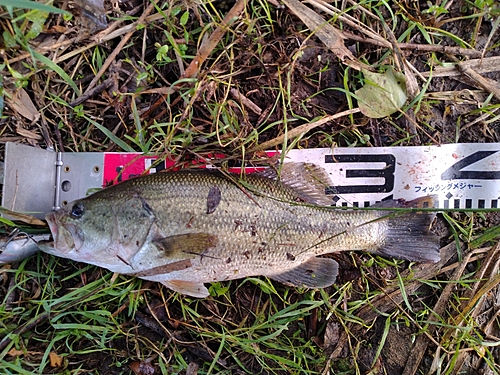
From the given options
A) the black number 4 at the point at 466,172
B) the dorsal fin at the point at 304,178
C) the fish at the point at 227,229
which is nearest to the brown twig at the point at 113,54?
the fish at the point at 227,229

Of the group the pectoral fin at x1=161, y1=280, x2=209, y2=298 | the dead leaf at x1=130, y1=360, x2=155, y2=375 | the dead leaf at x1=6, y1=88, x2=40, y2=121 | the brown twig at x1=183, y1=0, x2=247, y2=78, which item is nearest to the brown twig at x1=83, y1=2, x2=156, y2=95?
the dead leaf at x1=6, y1=88, x2=40, y2=121

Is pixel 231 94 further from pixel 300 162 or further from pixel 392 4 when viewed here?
pixel 392 4

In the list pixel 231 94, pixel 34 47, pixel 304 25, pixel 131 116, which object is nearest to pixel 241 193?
pixel 231 94

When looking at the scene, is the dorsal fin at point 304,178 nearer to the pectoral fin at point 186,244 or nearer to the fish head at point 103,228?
the pectoral fin at point 186,244

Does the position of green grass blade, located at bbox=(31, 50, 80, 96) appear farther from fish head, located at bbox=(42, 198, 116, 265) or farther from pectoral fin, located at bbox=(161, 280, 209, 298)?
pectoral fin, located at bbox=(161, 280, 209, 298)

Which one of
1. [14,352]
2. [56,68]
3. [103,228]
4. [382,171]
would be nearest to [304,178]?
[382,171]

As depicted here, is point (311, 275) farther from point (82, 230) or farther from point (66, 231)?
point (66, 231)
